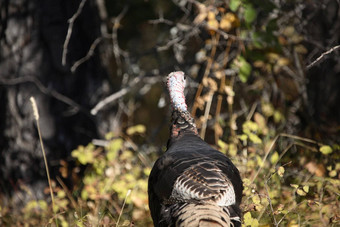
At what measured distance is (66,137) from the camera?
5844 millimetres

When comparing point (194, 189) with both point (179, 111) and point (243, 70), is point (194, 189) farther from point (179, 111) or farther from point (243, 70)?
point (243, 70)

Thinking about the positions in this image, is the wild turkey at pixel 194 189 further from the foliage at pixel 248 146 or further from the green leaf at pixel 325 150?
the green leaf at pixel 325 150

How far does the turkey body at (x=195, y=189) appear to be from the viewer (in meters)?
2.96

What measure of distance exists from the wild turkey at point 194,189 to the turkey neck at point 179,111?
371mm

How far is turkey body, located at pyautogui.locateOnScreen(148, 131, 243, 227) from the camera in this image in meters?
2.96

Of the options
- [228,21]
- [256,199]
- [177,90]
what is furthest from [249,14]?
[256,199]

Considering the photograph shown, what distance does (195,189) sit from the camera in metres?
3.01

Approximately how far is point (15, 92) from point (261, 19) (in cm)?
262

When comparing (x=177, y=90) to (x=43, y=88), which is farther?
(x=43, y=88)

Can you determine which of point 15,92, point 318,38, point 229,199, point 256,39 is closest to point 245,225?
point 229,199

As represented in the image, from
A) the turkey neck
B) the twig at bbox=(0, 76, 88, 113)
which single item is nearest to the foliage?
the turkey neck

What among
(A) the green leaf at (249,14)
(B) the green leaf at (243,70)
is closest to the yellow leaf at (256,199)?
(B) the green leaf at (243,70)

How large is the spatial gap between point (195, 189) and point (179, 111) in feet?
4.01

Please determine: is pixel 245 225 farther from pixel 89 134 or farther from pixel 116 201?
pixel 89 134
